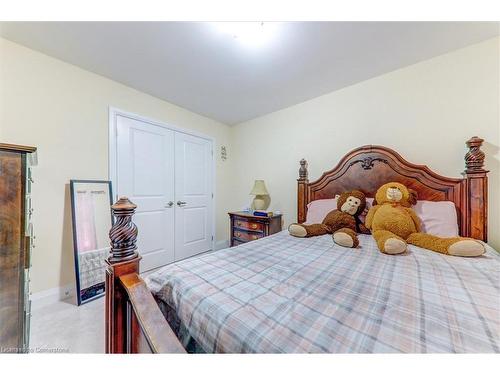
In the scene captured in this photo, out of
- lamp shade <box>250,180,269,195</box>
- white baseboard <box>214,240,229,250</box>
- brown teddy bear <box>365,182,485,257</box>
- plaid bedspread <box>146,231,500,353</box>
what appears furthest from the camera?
white baseboard <box>214,240,229,250</box>

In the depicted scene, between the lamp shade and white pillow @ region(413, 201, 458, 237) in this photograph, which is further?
the lamp shade

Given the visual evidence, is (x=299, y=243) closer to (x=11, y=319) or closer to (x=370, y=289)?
(x=370, y=289)

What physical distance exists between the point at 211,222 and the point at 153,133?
168 cm

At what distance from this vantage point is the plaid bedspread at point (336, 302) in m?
0.56

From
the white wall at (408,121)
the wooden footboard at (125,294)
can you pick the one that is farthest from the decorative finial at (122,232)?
the white wall at (408,121)

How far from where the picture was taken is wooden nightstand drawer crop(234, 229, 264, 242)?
2607mm

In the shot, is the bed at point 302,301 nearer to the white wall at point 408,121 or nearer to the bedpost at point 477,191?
the bedpost at point 477,191

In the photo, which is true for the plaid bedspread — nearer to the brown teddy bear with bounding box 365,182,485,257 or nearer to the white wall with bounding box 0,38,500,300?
the brown teddy bear with bounding box 365,182,485,257

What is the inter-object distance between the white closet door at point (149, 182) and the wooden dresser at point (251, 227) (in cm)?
92

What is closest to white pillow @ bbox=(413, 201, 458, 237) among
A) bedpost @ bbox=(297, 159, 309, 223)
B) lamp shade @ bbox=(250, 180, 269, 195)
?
bedpost @ bbox=(297, 159, 309, 223)

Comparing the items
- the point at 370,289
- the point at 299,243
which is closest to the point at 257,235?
the point at 299,243

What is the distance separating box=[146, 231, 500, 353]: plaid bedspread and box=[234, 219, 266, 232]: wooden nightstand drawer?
1333 millimetres

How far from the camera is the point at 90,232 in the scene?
2023mm

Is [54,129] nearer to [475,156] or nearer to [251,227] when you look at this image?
[251,227]
